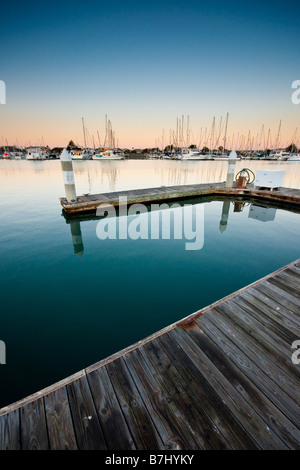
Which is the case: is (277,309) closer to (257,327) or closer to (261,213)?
(257,327)

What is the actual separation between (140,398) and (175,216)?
902cm

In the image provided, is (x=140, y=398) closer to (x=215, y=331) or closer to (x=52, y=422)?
(x=52, y=422)

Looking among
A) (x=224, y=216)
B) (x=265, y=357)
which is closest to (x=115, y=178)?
(x=224, y=216)

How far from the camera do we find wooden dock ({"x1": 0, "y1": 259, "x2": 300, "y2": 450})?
1.87m

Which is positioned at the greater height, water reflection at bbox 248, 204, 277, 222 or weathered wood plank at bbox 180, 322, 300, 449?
weathered wood plank at bbox 180, 322, 300, 449

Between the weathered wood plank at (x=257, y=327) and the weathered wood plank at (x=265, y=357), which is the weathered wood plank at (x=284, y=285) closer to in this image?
the weathered wood plank at (x=257, y=327)

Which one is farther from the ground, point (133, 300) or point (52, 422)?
point (52, 422)

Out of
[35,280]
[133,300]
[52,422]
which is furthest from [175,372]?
[35,280]

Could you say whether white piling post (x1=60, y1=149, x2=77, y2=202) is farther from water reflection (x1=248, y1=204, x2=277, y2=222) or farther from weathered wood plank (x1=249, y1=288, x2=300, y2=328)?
water reflection (x1=248, y1=204, x2=277, y2=222)

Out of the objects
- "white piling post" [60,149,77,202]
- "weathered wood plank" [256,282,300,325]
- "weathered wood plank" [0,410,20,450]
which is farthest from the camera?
"white piling post" [60,149,77,202]

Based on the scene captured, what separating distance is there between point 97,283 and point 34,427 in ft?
12.0

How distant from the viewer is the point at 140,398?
86.7 inches

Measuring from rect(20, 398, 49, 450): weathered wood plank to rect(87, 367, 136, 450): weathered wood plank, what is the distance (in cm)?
49

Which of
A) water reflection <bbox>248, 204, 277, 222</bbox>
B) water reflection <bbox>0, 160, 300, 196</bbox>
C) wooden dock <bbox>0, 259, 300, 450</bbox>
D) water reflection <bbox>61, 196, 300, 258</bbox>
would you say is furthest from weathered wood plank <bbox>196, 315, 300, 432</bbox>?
water reflection <bbox>0, 160, 300, 196</bbox>
